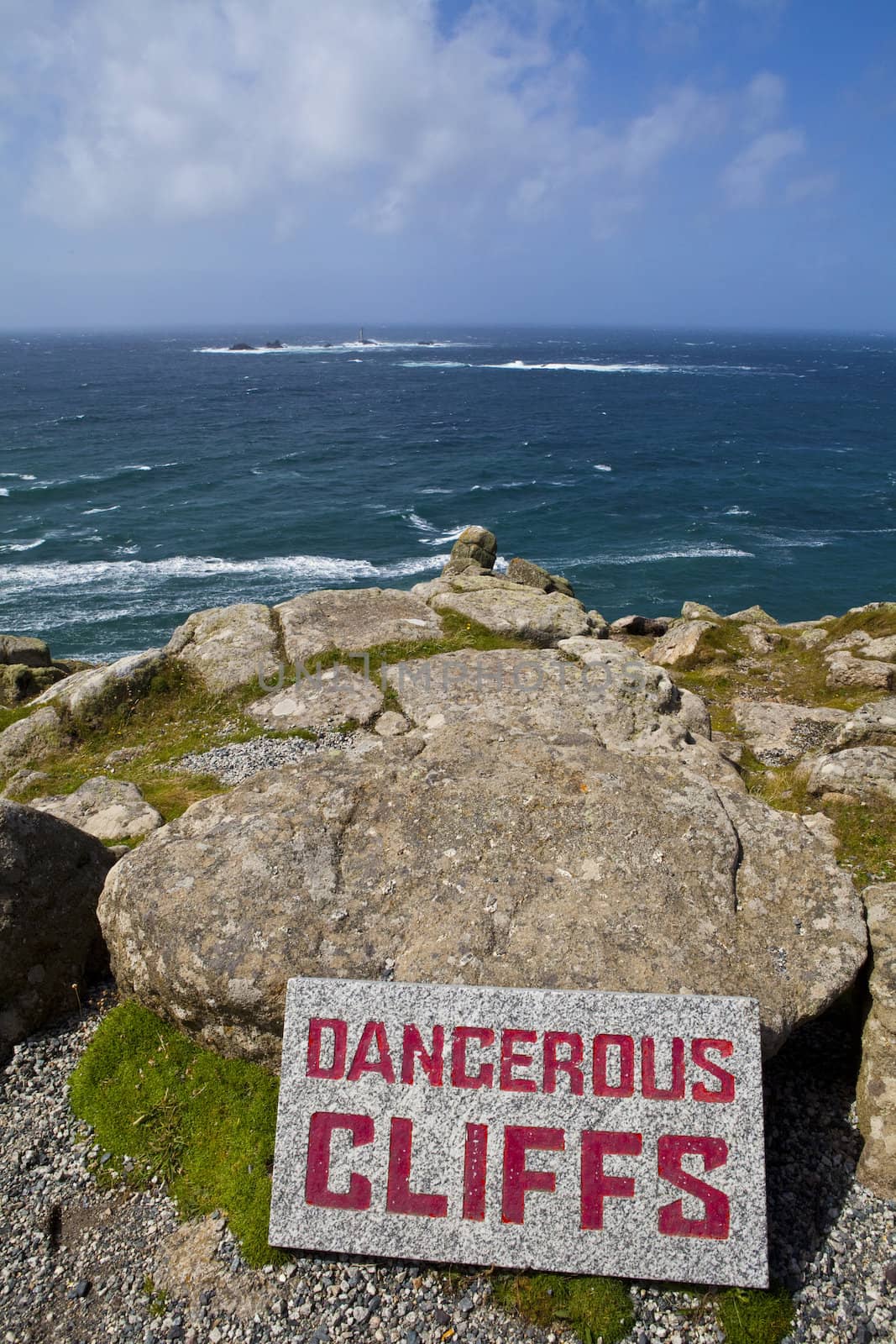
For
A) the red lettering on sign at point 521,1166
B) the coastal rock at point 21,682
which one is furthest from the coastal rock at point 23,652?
the red lettering on sign at point 521,1166

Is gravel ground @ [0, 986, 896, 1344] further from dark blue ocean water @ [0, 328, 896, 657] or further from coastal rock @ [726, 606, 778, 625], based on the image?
dark blue ocean water @ [0, 328, 896, 657]

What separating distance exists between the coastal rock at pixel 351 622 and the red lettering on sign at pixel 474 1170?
Result: 16214 millimetres

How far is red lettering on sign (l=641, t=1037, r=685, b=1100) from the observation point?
9102mm

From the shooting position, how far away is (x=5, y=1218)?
9.91 meters

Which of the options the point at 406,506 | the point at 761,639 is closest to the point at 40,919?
the point at 761,639

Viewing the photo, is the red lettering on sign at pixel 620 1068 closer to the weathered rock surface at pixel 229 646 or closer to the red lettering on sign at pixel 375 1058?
the red lettering on sign at pixel 375 1058

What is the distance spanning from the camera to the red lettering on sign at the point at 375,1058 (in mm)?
9422

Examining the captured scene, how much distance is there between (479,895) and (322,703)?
11.2 m

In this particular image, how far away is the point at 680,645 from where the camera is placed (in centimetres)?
3000

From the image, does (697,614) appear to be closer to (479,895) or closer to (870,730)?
(870,730)

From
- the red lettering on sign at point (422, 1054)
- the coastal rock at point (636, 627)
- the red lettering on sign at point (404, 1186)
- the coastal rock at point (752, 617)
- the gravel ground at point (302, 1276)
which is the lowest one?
the coastal rock at point (636, 627)

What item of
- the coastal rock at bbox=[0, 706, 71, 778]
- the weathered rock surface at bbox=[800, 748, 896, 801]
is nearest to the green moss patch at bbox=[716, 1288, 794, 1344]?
the weathered rock surface at bbox=[800, 748, 896, 801]

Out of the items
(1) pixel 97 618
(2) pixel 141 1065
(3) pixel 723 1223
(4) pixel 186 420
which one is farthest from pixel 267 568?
(4) pixel 186 420

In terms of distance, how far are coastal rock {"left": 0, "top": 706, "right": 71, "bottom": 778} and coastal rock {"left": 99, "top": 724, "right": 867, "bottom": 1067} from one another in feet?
35.9
